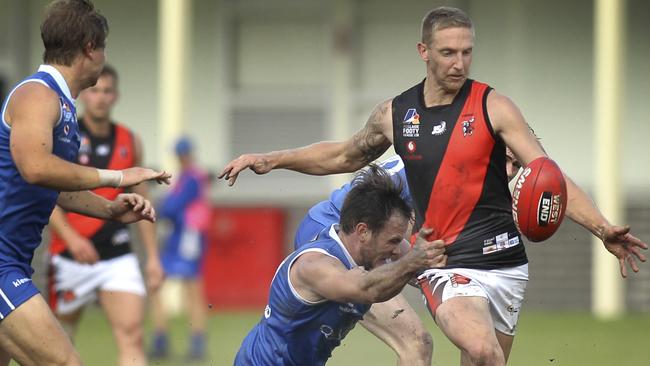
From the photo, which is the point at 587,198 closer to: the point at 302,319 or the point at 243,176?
the point at 302,319

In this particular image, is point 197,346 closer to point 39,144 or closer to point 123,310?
point 123,310

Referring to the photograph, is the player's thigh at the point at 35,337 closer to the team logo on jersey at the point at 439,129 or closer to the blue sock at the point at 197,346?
the team logo on jersey at the point at 439,129

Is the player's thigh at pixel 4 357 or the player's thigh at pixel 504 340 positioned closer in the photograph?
the player's thigh at pixel 4 357

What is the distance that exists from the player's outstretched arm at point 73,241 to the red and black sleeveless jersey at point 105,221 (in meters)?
0.31

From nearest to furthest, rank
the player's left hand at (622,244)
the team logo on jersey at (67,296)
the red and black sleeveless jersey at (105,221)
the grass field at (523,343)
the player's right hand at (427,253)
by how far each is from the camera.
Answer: the player's right hand at (427,253)
the player's left hand at (622,244)
the team logo on jersey at (67,296)
the red and black sleeveless jersey at (105,221)
the grass field at (523,343)

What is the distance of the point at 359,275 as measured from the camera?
5.75 m

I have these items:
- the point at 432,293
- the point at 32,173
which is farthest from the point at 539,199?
the point at 32,173

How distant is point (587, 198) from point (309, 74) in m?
10.9

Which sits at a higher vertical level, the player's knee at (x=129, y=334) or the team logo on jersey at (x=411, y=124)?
the team logo on jersey at (x=411, y=124)

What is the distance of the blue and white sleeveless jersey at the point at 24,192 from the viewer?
6000 mm

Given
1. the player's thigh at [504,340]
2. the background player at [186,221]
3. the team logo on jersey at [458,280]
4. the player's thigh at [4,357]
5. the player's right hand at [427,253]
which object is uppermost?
the player's right hand at [427,253]

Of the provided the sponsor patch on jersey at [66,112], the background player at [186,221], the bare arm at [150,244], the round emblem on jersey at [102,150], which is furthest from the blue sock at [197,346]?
the sponsor patch on jersey at [66,112]

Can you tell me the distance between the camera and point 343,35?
17266 mm

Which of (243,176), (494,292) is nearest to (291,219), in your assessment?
(243,176)
